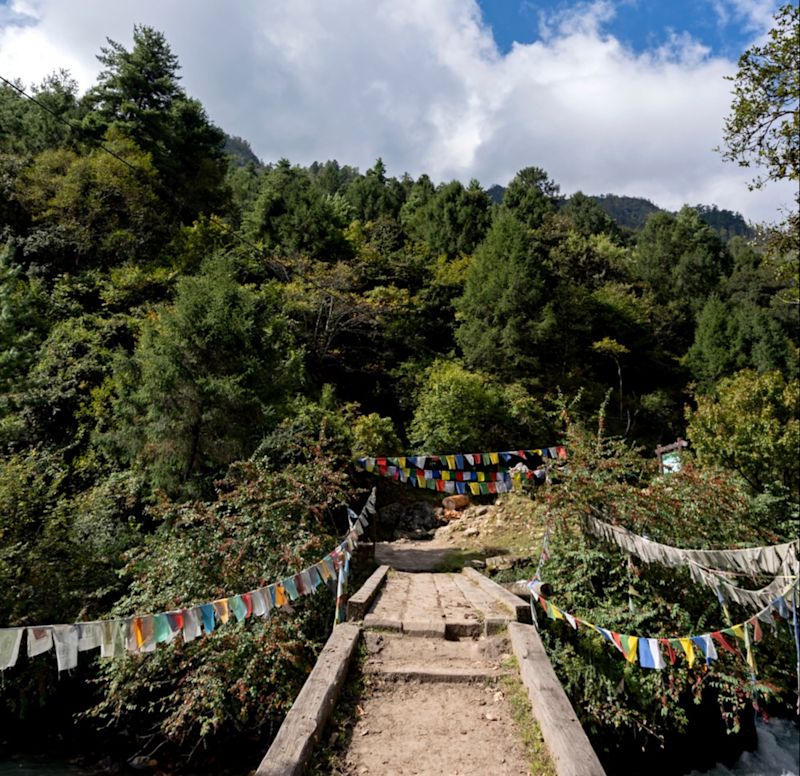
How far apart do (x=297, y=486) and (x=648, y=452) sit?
71.8 ft

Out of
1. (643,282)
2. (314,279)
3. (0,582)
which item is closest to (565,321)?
(314,279)

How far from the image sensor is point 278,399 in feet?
39.9

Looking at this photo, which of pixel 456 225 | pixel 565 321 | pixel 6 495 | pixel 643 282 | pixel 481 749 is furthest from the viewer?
pixel 643 282

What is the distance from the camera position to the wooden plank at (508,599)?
279 inches

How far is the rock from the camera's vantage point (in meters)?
18.5

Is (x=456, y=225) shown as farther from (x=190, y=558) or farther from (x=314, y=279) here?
(x=190, y=558)

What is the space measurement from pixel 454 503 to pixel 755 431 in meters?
9.34

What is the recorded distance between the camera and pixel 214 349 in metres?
11.4

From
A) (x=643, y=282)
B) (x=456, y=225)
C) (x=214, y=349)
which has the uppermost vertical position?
(x=456, y=225)

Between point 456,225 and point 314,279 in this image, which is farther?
point 456,225

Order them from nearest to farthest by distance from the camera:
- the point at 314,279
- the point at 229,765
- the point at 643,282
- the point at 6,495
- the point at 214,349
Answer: the point at 229,765 → the point at 6,495 → the point at 214,349 → the point at 314,279 → the point at 643,282

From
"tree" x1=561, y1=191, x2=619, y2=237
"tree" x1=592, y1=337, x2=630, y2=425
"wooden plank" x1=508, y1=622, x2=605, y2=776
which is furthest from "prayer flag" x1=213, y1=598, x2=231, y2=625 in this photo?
"tree" x1=561, y1=191, x2=619, y2=237

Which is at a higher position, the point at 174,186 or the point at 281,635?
the point at 174,186

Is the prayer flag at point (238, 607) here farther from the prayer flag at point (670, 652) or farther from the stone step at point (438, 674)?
the prayer flag at point (670, 652)
